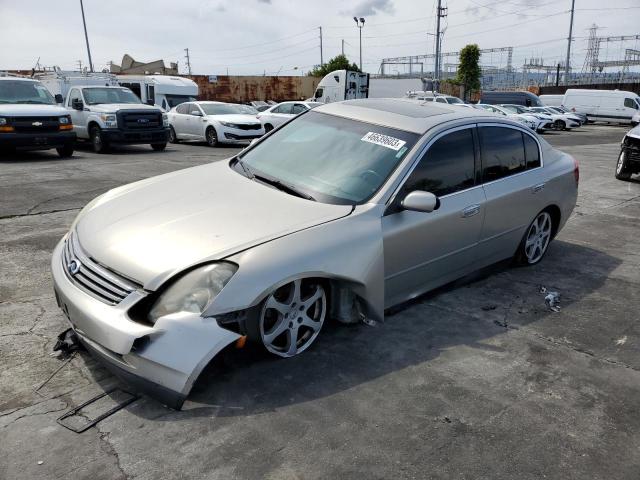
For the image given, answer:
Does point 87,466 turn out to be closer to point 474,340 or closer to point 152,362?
point 152,362

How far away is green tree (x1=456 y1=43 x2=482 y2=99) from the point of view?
57312mm

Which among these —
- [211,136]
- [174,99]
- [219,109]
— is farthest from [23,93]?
[174,99]

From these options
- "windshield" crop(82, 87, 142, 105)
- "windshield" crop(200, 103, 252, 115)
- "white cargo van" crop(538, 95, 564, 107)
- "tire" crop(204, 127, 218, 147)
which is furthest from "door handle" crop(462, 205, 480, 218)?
"white cargo van" crop(538, 95, 564, 107)

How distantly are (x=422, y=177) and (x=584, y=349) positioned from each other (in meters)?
1.68

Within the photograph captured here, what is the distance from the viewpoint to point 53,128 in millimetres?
12805

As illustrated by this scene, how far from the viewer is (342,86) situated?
86.4 ft

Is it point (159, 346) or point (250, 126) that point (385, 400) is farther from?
point (250, 126)

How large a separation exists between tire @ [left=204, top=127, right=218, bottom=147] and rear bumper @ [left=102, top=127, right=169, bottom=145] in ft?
8.16

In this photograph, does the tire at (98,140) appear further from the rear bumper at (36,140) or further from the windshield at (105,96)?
the rear bumper at (36,140)

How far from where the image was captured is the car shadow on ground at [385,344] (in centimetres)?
305

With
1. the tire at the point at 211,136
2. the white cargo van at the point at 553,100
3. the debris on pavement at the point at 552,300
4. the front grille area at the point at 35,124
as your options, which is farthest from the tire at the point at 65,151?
the white cargo van at the point at 553,100

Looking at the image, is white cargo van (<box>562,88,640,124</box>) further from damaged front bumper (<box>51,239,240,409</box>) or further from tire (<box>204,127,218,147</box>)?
damaged front bumper (<box>51,239,240,409</box>)

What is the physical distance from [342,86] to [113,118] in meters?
14.3

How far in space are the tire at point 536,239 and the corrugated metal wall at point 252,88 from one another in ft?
131
